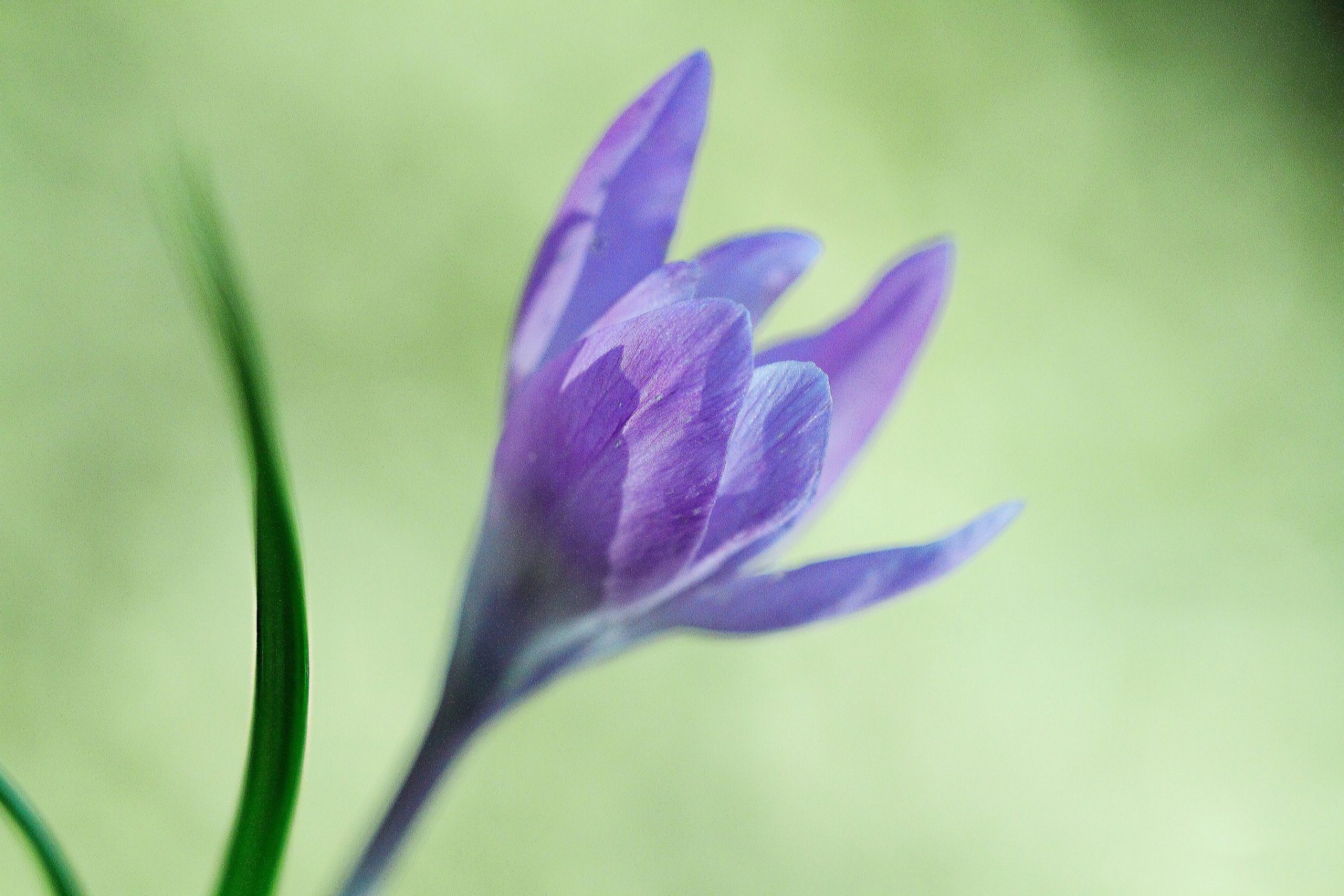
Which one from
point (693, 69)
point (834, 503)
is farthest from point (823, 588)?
point (834, 503)

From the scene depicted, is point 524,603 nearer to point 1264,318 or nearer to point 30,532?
point 30,532

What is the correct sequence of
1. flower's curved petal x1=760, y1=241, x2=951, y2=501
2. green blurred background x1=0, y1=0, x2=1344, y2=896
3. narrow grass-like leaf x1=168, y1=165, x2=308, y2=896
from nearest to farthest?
narrow grass-like leaf x1=168, y1=165, x2=308, y2=896, flower's curved petal x1=760, y1=241, x2=951, y2=501, green blurred background x1=0, y1=0, x2=1344, y2=896

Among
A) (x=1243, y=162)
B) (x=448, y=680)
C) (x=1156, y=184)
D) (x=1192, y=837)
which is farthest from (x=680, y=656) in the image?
(x=1243, y=162)

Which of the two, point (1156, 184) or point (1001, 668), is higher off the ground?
point (1156, 184)

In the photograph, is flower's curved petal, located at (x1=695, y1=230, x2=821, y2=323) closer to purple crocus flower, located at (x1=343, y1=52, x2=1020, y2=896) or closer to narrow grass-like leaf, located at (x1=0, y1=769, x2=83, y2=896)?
purple crocus flower, located at (x1=343, y1=52, x2=1020, y2=896)

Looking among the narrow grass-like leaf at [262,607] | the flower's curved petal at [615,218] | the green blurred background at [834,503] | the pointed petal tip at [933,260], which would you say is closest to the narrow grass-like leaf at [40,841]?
the narrow grass-like leaf at [262,607]

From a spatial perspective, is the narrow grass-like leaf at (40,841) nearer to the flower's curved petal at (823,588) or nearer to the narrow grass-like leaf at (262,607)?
the narrow grass-like leaf at (262,607)

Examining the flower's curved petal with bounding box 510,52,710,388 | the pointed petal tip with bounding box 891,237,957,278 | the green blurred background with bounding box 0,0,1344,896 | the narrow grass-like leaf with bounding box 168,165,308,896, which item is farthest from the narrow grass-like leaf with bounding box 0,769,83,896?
the green blurred background with bounding box 0,0,1344,896

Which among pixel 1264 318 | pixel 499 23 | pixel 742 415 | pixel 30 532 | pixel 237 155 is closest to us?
pixel 742 415
